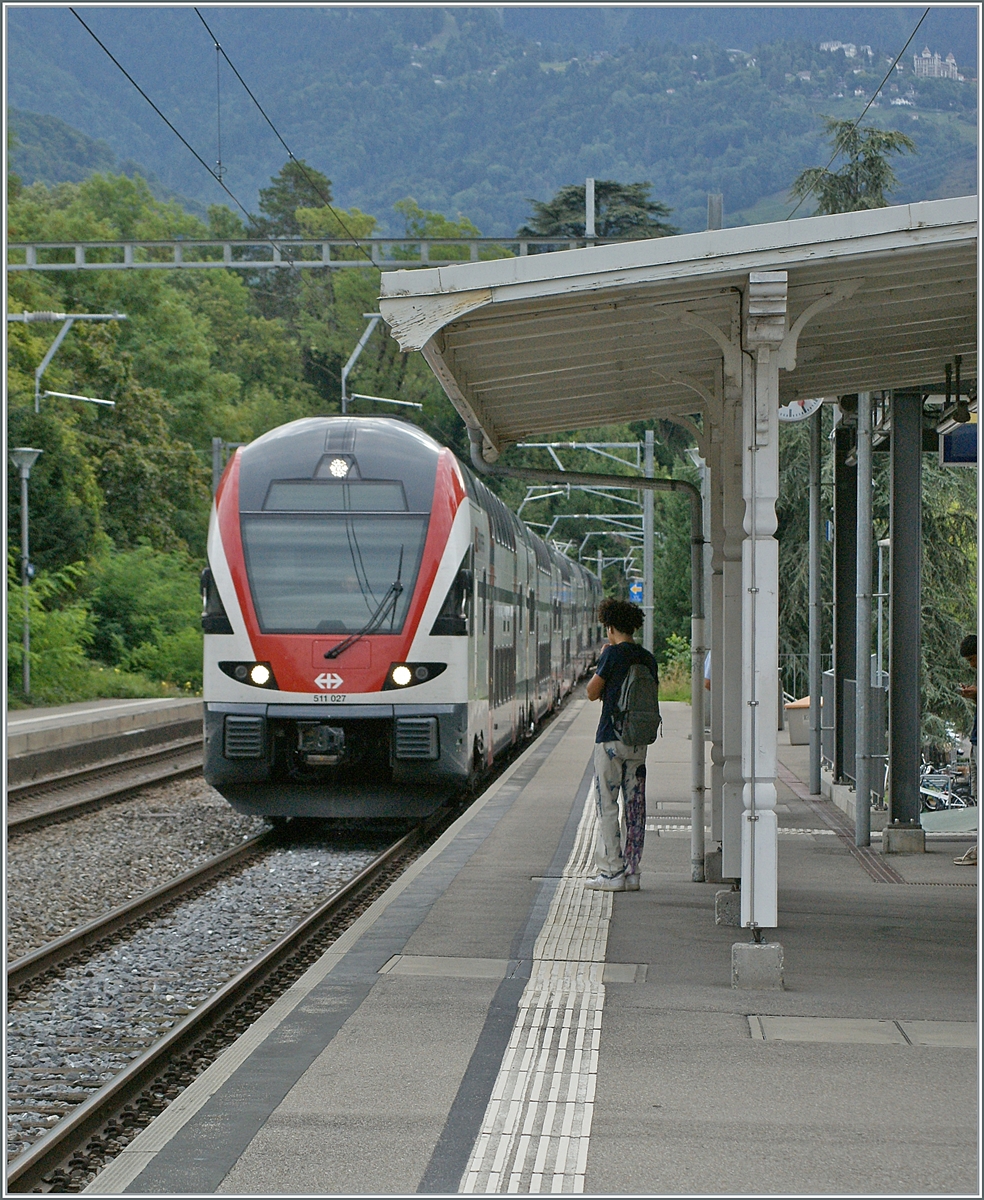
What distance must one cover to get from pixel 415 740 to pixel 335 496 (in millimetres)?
2107

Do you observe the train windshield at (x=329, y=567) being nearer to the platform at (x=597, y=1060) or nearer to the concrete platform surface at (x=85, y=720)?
the platform at (x=597, y=1060)

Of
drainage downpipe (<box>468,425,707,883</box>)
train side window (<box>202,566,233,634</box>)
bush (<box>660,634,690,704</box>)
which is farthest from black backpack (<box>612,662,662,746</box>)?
bush (<box>660,634,690,704</box>)

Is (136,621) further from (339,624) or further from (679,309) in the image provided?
(679,309)

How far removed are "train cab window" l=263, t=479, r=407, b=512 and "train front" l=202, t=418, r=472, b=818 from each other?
0.04 ft

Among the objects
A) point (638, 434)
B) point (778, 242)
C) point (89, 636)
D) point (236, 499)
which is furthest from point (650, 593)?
point (638, 434)

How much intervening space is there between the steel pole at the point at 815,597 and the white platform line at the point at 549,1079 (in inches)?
286

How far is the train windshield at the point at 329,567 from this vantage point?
496 inches

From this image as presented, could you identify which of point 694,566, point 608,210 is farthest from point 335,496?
point 608,210

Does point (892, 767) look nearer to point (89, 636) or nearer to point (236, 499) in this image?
point (236, 499)

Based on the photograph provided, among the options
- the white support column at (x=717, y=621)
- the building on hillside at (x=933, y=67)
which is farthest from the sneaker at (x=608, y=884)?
the building on hillside at (x=933, y=67)

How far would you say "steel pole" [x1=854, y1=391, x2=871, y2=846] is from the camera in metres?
11.9

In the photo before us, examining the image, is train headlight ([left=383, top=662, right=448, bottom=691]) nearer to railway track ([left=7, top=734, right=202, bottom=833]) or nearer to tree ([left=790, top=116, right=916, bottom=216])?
railway track ([left=7, top=734, right=202, bottom=833])

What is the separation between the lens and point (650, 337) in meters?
8.47

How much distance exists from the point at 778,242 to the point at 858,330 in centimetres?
216
